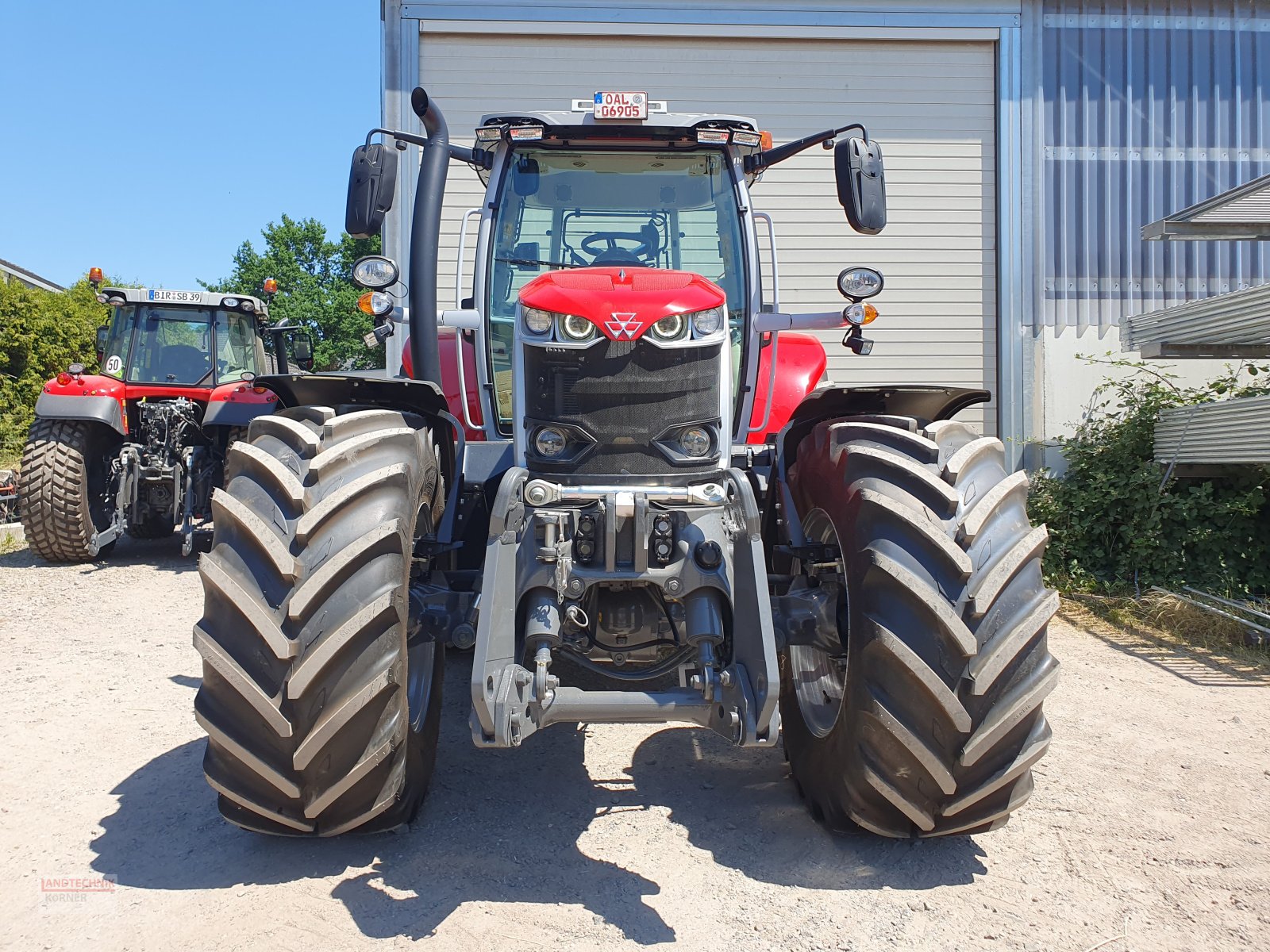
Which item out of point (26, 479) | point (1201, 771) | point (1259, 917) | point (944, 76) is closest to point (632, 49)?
point (944, 76)

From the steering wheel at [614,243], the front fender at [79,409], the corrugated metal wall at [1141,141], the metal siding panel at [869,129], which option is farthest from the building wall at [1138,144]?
the front fender at [79,409]

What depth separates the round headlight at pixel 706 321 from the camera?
3.00 metres

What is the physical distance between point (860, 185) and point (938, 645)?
1.95 metres

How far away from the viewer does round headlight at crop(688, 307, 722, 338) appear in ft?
9.85

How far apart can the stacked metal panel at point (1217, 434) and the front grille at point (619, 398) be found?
4711 millimetres

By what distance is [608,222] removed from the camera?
400 cm

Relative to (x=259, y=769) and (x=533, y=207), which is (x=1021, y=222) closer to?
(x=533, y=207)

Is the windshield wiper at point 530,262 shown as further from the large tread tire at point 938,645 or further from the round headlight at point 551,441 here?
the large tread tire at point 938,645

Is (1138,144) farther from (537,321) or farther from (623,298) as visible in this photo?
(537,321)

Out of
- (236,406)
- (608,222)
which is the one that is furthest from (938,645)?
(236,406)

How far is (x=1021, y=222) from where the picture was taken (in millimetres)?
8570

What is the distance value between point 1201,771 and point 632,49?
728 centimetres

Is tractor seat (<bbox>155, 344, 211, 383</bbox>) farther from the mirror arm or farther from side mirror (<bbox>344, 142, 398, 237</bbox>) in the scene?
the mirror arm

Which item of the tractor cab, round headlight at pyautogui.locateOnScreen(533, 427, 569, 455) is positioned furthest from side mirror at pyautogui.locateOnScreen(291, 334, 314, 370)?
round headlight at pyautogui.locateOnScreen(533, 427, 569, 455)
